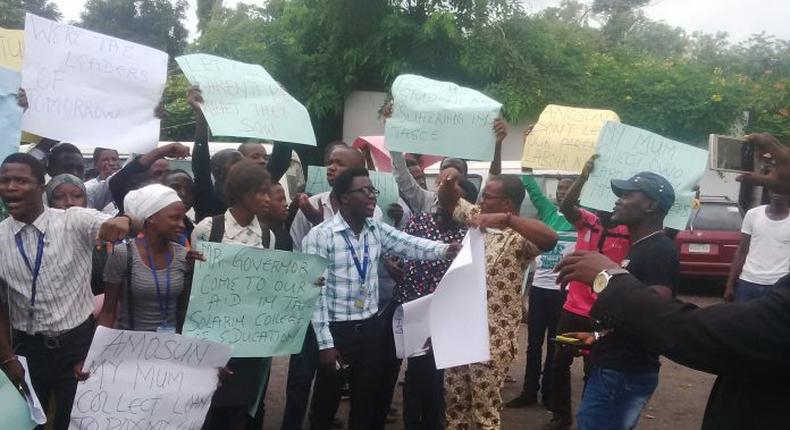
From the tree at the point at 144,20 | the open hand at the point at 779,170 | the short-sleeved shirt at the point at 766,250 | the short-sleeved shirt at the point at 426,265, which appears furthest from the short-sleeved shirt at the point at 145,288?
the tree at the point at 144,20

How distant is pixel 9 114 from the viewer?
14.4 ft

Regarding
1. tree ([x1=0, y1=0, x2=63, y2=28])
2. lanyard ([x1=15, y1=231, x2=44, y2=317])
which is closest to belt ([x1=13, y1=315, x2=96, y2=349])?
lanyard ([x1=15, y1=231, x2=44, y2=317])

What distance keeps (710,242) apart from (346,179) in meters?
10.2

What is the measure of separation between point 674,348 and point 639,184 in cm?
213

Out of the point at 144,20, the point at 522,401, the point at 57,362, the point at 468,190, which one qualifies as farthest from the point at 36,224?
the point at 144,20

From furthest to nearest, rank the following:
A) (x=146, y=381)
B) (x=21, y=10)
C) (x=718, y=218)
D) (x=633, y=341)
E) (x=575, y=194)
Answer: (x=21, y=10), (x=718, y=218), (x=575, y=194), (x=633, y=341), (x=146, y=381)

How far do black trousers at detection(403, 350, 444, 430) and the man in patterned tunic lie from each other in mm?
116

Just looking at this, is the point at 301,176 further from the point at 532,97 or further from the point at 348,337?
the point at 532,97

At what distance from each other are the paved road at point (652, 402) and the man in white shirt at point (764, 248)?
99cm

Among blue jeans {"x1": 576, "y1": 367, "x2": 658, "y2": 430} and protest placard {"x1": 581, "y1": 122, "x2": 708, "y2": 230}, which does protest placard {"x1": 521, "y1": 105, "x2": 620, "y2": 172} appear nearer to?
protest placard {"x1": 581, "y1": 122, "x2": 708, "y2": 230}

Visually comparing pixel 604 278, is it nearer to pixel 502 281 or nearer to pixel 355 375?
pixel 355 375

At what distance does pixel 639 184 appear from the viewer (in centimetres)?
431

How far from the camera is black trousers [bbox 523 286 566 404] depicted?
278 inches

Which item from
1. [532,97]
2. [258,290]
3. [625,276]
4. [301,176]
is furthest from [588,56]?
[625,276]
